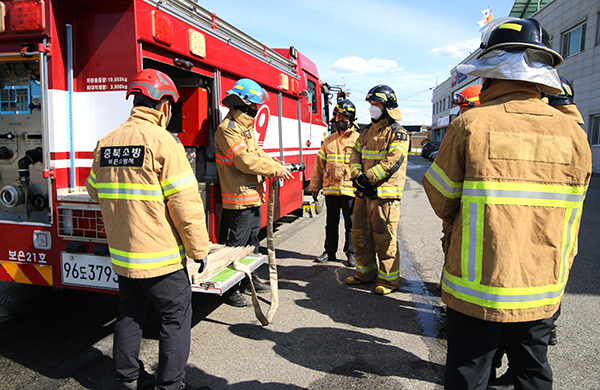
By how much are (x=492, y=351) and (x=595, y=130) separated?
21052mm

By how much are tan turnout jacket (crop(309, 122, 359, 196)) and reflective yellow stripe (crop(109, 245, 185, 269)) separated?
3.31 m

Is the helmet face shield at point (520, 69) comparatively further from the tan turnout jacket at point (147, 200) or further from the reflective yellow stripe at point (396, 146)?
the reflective yellow stripe at point (396, 146)

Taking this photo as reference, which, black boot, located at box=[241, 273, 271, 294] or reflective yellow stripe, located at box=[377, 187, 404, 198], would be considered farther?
black boot, located at box=[241, 273, 271, 294]

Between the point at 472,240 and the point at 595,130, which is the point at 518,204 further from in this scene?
the point at 595,130

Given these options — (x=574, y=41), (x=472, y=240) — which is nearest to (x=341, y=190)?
(x=472, y=240)

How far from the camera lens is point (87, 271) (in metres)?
3.12

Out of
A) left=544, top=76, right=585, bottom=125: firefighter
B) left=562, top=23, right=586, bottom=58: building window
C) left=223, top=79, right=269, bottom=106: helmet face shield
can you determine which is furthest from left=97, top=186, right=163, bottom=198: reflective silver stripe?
left=562, top=23, right=586, bottom=58: building window

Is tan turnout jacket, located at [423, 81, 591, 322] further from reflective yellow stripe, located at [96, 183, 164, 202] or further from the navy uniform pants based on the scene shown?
the navy uniform pants

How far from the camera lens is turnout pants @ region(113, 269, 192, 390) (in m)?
2.37

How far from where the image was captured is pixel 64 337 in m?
3.49

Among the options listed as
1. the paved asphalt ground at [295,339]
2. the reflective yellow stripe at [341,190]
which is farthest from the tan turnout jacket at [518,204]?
the reflective yellow stripe at [341,190]

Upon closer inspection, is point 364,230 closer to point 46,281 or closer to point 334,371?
point 334,371

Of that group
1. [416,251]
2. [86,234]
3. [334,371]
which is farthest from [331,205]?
[86,234]

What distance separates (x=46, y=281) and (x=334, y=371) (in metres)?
2.38
